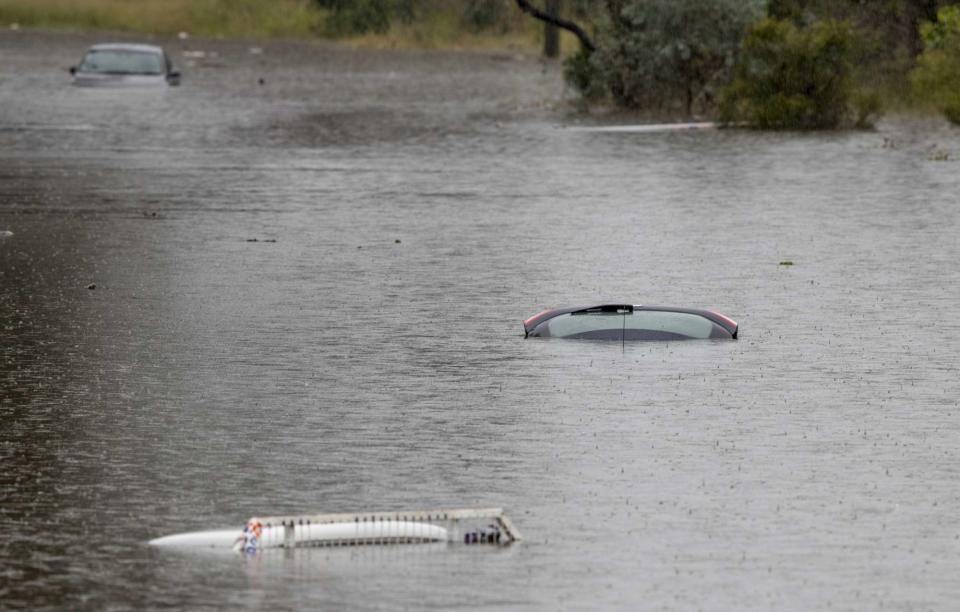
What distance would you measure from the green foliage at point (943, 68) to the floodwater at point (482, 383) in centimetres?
838

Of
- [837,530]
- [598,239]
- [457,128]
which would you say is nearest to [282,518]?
[837,530]

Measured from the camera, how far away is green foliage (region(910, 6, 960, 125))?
40.8m

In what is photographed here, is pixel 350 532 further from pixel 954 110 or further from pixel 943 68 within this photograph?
pixel 943 68

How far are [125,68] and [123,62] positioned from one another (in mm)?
672

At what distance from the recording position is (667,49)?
42.0m

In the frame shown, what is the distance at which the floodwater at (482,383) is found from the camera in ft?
33.8

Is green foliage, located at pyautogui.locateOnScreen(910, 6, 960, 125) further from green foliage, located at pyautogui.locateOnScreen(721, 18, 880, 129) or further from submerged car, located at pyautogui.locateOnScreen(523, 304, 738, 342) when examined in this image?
submerged car, located at pyautogui.locateOnScreen(523, 304, 738, 342)

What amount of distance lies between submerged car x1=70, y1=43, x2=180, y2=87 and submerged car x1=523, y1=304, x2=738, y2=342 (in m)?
34.8

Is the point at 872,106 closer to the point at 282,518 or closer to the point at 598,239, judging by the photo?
the point at 598,239

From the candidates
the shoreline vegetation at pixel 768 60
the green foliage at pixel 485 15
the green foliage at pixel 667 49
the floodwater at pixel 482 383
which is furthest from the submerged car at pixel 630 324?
the green foliage at pixel 485 15

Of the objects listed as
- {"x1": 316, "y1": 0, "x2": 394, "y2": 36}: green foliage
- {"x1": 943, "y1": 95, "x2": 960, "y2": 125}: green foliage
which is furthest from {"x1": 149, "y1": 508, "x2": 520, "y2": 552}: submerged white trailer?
{"x1": 316, "y1": 0, "x2": 394, "y2": 36}: green foliage

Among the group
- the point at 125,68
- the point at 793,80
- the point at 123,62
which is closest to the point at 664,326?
the point at 793,80

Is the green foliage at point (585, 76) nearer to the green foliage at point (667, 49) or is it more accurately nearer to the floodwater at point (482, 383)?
the green foliage at point (667, 49)

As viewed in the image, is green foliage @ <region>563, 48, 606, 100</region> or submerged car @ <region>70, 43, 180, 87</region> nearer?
green foliage @ <region>563, 48, 606, 100</region>
